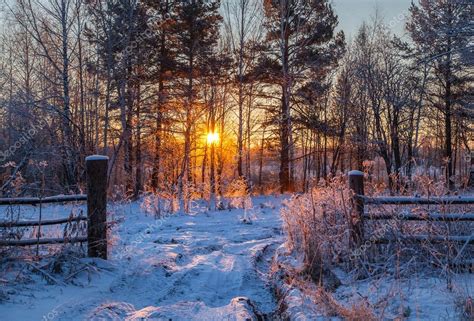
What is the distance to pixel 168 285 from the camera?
575cm

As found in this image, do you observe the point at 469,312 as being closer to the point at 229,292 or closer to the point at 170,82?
the point at 229,292

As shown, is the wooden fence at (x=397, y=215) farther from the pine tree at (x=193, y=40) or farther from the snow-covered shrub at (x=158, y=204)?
the pine tree at (x=193, y=40)

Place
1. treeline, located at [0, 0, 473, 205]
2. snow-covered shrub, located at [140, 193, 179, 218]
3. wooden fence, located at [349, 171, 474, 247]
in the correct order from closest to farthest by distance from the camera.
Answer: wooden fence, located at [349, 171, 474, 247] → snow-covered shrub, located at [140, 193, 179, 218] → treeline, located at [0, 0, 473, 205]

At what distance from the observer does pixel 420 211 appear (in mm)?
6078

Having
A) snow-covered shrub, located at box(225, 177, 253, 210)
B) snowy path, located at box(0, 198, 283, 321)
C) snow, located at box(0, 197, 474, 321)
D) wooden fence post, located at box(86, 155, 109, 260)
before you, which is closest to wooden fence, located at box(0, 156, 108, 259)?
wooden fence post, located at box(86, 155, 109, 260)

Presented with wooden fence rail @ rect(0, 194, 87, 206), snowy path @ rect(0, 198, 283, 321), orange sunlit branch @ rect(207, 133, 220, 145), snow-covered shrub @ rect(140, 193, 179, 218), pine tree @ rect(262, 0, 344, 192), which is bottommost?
snowy path @ rect(0, 198, 283, 321)

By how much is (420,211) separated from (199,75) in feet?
63.0

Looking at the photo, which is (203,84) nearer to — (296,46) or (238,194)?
(296,46)

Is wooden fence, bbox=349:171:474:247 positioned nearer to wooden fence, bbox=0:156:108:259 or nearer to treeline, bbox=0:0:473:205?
wooden fence, bbox=0:156:108:259

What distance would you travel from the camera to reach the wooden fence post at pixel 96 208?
Result: 6.41 m

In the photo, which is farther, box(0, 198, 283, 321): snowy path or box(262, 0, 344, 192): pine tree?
box(262, 0, 344, 192): pine tree

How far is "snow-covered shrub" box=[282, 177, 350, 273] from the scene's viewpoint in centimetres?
602

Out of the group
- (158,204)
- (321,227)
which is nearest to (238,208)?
(158,204)

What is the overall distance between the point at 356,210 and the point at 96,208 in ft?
12.6
